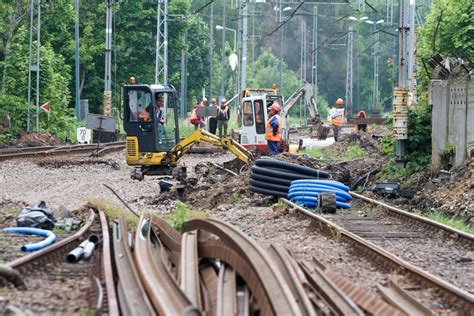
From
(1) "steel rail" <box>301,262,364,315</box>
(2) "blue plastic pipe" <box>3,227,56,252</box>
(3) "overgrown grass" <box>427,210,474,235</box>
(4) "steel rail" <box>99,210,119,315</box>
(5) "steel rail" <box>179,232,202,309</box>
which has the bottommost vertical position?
(3) "overgrown grass" <box>427,210,474,235</box>

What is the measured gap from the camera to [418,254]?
1214cm

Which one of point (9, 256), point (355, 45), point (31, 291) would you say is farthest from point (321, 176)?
point (355, 45)

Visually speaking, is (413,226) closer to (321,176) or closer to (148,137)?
(321,176)

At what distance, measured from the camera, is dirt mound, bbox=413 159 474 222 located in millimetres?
16906

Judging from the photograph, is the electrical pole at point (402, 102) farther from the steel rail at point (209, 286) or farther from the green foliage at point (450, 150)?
the steel rail at point (209, 286)

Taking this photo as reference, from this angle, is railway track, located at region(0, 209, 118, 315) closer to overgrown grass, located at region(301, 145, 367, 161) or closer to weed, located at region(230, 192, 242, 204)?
weed, located at region(230, 192, 242, 204)

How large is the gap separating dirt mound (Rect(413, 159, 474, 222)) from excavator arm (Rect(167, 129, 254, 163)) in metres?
7.96

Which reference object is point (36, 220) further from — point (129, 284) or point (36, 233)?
point (129, 284)

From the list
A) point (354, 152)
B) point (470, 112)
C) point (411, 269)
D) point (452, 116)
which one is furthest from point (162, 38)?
point (411, 269)

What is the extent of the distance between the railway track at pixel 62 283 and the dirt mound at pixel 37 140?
29.1 m

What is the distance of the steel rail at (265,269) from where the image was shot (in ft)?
23.0

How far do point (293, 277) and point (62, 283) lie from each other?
2529mm

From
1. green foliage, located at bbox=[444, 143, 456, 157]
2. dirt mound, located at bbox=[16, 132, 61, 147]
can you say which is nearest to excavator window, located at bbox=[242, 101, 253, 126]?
dirt mound, located at bbox=[16, 132, 61, 147]

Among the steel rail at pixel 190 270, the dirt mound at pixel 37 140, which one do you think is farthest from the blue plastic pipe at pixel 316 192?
the dirt mound at pixel 37 140
